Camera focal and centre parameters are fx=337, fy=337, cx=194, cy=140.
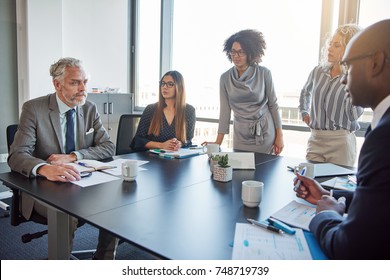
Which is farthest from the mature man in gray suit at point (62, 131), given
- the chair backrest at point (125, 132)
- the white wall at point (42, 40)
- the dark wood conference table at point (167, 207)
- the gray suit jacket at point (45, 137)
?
the white wall at point (42, 40)

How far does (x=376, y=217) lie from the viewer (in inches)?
29.2

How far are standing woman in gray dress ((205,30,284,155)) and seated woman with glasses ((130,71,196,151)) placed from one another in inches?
16.5

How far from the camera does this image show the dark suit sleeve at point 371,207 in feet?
Answer: 2.42

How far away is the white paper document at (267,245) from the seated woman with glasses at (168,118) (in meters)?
1.60

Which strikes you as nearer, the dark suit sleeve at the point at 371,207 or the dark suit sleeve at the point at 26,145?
the dark suit sleeve at the point at 371,207

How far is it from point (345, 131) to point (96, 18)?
11.3 ft

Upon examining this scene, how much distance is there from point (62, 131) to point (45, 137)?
0.39 feet

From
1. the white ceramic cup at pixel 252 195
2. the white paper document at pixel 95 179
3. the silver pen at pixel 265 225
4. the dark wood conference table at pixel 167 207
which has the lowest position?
the dark wood conference table at pixel 167 207

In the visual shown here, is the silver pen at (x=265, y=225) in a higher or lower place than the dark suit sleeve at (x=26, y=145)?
lower

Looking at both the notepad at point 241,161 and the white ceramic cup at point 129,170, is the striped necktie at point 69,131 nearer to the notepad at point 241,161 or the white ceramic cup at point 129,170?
the white ceramic cup at point 129,170

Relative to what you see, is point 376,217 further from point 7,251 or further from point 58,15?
point 58,15

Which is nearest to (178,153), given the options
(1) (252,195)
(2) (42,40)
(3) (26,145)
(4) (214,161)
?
(4) (214,161)

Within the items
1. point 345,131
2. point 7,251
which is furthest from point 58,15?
point 345,131

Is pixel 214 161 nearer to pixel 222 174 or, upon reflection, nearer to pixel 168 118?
pixel 222 174
